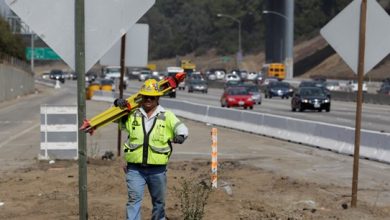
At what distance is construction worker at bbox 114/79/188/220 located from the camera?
7754 millimetres

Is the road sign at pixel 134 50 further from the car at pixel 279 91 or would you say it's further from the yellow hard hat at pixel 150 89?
the car at pixel 279 91

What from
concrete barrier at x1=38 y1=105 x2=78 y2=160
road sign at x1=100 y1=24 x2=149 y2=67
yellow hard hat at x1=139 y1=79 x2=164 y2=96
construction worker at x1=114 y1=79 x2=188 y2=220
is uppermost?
road sign at x1=100 y1=24 x2=149 y2=67

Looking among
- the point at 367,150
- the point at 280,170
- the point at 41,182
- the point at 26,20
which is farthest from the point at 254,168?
the point at 26,20

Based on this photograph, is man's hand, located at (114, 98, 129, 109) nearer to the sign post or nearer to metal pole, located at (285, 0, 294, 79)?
the sign post

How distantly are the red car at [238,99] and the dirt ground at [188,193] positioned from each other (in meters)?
31.1

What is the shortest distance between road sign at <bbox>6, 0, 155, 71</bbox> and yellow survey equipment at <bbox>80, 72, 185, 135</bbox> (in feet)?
1.90

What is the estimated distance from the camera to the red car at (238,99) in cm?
4781

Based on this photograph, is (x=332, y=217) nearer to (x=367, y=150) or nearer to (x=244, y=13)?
(x=367, y=150)

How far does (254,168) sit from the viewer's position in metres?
17.2

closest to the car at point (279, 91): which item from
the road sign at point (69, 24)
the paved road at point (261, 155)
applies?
the paved road at point (261, 155)

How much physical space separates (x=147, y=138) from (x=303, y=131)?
16.8 metres

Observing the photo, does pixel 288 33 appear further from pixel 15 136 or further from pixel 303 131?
pixel 303 131

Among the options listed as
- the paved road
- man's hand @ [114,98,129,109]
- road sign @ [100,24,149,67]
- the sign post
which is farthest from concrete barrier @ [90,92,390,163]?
man's hand @ [114,98,129,109]

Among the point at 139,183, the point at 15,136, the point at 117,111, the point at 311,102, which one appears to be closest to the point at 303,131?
the point at 15,136
